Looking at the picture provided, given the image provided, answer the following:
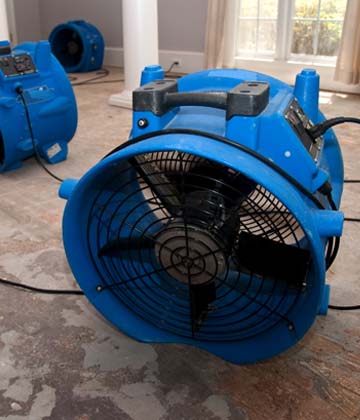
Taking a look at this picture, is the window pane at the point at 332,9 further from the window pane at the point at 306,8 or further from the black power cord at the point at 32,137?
the black power cord at the point at 32,137

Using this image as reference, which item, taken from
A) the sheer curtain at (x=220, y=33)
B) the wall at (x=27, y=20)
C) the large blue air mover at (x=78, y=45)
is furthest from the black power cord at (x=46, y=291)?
the wall at (x=27, y=20)

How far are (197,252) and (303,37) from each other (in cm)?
345

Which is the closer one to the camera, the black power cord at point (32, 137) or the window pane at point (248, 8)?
the black power cord at point (32, 137)

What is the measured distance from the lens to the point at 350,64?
3.33 m

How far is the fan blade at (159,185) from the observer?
0.94 meters

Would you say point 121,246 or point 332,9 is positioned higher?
point 332,9

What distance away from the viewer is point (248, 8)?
401 centimetres

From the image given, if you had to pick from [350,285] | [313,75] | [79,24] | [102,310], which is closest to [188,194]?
[102,310]

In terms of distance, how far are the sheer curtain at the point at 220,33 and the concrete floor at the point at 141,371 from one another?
283 centimetres

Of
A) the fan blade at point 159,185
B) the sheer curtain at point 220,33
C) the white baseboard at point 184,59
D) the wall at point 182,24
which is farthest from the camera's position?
the white baseboard at point 184,59

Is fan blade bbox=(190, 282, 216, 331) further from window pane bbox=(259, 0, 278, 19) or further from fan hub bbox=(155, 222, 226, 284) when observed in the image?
window pane bbox=(259, 0, 278, 19)

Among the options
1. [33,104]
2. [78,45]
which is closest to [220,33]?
[78,45]

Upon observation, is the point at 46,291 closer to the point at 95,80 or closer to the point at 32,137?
the point at 32,137

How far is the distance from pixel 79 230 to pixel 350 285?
2.56 ft
